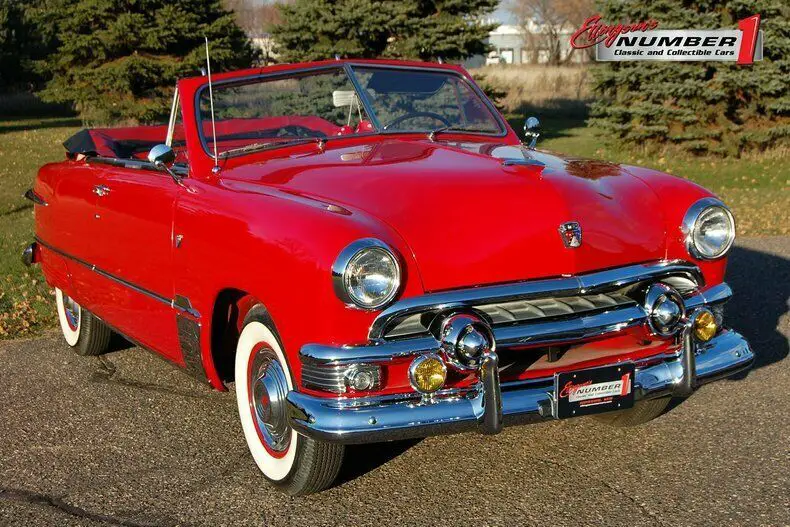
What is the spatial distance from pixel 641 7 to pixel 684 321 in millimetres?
14768

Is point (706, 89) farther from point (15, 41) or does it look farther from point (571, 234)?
point (15, 41)

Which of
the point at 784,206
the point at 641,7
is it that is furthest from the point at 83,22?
the point at 784,206

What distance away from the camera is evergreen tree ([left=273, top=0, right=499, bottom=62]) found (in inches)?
816

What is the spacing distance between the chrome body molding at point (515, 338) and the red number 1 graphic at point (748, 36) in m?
14.4

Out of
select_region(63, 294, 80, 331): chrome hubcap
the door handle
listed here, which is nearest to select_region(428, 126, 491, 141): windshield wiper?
the door handle

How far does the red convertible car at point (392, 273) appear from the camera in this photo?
3262 mm

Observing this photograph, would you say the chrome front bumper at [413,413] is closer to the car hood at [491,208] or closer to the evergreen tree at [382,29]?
the car hood at [491,208]

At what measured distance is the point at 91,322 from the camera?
5.77 meters

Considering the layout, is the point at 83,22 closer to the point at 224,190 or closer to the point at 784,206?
the point at 784,206

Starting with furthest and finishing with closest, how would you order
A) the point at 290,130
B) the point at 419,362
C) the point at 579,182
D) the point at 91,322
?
the point at 91,322, the point at 290,130, the point at 579,182, the point at 419,362

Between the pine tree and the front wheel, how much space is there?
2039 cm

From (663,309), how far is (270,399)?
1.49 metres

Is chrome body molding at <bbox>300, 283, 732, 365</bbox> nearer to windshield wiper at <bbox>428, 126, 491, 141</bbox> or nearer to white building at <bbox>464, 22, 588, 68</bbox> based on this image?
windshield wiper at <bbox>428, 126, 491, 141</bbox>

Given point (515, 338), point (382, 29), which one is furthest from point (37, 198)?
point (382, 29)
